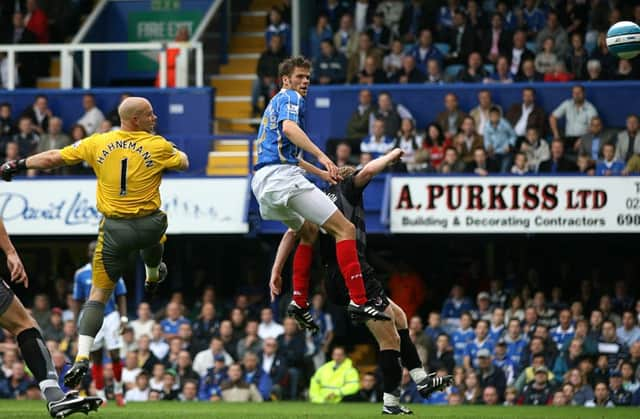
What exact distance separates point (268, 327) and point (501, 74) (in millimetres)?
5257

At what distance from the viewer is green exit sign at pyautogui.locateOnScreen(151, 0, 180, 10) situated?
26.5m

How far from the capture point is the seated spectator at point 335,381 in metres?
19.4

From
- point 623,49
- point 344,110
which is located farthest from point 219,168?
point 623,49

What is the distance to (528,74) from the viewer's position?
21.9m

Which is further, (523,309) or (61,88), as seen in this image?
(61,88)

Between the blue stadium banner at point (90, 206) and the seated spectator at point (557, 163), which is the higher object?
the seated spectator at point (557, 163)

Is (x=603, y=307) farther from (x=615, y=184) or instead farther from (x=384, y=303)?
(x=384, y=303)

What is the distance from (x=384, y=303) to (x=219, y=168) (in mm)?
10370

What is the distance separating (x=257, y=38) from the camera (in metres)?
26.1

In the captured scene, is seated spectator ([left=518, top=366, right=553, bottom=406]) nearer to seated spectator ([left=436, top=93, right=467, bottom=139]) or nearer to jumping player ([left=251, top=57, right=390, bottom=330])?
seated spectator ([left=436, top=93, right=467, bottom=139])

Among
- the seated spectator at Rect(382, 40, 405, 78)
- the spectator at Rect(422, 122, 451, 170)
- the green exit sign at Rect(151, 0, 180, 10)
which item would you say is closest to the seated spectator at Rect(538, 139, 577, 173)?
the spectator at Rect(422, 122, 451, 170)

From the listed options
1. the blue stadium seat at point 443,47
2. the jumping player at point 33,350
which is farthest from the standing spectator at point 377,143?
the jumping player at point 33,350

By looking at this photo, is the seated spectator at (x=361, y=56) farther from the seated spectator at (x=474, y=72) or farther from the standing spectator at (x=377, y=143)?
the standing spectator at (x=377, y=143)

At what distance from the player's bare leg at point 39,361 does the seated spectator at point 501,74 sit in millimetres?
12408
